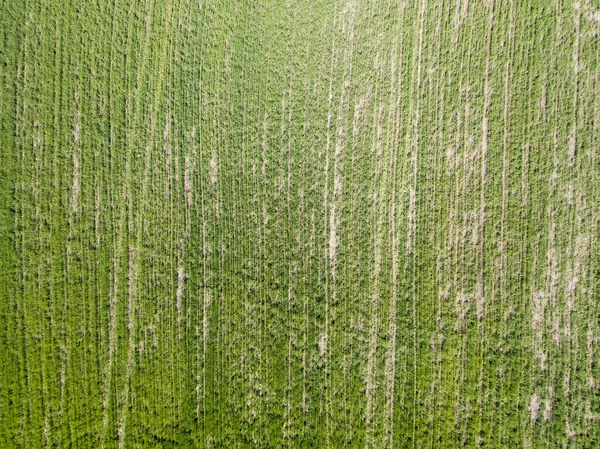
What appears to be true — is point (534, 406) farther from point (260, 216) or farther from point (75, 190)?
point (75, 190)

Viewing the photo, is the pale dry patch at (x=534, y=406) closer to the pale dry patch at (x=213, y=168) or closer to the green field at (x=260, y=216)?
the green field at (x=260, y=216)

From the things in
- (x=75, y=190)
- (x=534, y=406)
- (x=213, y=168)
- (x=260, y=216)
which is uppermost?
(x=213, y=168)

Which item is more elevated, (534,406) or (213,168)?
(213,168)

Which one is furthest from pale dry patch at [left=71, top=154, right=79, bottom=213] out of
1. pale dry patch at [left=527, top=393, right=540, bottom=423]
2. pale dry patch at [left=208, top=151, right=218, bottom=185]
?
pale dry patch at [left=527, top=393, right=540, bottom=423]

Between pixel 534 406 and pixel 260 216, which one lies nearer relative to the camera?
pixel 534 406

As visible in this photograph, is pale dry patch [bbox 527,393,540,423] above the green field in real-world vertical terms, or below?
below

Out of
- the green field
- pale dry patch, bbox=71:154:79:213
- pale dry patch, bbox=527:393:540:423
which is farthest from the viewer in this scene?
pale dry patch, bbox=71:154:79:213

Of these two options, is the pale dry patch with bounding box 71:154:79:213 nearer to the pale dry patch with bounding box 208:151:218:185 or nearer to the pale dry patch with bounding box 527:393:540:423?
the pale dry patch with bounding box 208:151:218:185

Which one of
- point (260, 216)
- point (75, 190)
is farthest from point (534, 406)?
point (75, 190)

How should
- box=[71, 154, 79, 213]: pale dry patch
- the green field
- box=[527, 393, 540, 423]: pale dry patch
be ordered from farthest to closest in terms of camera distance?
1. box=[71, 154, 79, 213]: pale dry patch
2. the green field
3. box=[527, 393, 540, 423]: pale dry patch

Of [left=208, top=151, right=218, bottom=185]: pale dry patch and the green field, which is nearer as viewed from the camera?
the green field

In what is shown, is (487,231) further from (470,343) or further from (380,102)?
(380,102)
